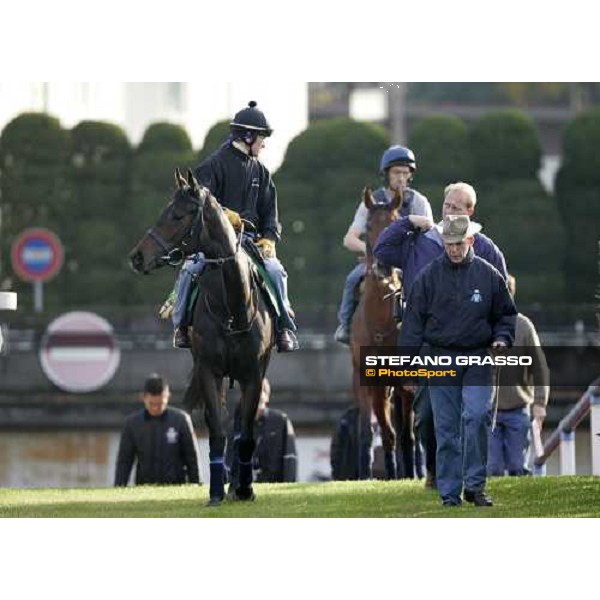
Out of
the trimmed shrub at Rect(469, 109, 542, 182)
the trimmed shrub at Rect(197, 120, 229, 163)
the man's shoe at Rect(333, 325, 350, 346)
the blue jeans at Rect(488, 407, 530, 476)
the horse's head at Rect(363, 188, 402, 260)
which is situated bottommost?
the blue jeans at Rect(488, 407, 530, 476)

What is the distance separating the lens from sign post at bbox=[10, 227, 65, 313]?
19.8 metres

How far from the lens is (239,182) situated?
A: 16578 millimetres

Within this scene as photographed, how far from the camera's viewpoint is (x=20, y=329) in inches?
826

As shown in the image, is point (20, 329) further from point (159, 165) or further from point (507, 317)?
point (507, 317)

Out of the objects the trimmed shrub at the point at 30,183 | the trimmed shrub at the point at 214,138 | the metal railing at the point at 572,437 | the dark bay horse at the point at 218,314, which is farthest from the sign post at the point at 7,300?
the metal railing at the point at 572,437

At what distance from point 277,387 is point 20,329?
19.5 meters

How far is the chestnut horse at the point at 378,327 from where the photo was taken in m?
18.2

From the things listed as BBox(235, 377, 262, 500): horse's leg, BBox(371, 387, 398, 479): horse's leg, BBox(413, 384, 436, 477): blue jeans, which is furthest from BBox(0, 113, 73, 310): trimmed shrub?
BBox(413, 384, 436, 477): blue jeans

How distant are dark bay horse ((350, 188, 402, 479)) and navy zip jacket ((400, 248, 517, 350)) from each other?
7.56ft

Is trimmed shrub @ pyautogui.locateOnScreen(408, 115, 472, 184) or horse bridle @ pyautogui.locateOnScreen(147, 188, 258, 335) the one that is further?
trimmed shrub @ pyautogui.locateOnScreen(408, 115, 472, 184)

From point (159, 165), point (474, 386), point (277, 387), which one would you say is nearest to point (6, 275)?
point (159, 165)

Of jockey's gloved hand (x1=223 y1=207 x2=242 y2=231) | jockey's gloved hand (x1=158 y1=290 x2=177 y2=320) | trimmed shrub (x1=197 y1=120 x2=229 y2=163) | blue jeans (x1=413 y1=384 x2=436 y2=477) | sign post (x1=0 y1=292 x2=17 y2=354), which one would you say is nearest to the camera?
blue jeans (x1=413 y1=384 x2=436 y2=477)

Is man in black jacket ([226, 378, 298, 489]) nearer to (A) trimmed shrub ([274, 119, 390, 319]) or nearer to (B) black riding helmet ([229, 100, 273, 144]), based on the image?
(B) black riding helmet ([229, 100, 273, 144])

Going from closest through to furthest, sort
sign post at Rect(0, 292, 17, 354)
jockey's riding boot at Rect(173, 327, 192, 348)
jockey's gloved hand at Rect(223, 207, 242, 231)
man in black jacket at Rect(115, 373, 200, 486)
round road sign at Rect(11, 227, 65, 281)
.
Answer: jockey's gloved hand at Rect(223, 207, 242, 231) < jockey's riding boot at Rect(173, 327, 192, 348) < sign post at Rect(0, 292, 17, 354) < man in black jacket at Rect(115, 373, 200, 486) < round road sign at Rect(11, 227, 65, 281)
